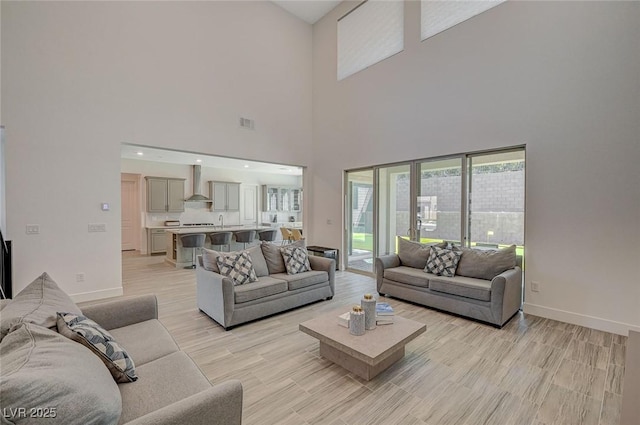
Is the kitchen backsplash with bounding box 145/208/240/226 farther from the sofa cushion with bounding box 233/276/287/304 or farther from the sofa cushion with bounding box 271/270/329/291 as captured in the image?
the sofa cushion with bounding box 233/276/287/304

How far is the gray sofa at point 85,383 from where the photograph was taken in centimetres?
86

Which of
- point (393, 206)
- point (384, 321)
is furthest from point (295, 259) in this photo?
point (393, 206)

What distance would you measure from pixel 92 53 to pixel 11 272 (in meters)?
3.31

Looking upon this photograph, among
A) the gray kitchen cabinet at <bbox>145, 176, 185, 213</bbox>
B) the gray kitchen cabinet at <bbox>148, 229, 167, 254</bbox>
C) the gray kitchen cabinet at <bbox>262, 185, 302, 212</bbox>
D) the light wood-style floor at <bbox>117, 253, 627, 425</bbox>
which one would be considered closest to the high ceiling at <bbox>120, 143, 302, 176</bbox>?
the gray kitchen cabinet at <bbox>145, 176, 185, 213</bbox>

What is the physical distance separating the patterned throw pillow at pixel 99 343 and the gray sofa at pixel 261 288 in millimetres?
1699

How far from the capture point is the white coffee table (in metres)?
2.21

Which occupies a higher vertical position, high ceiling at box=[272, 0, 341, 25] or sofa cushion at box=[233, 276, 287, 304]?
high ceiling at box=[272, 0, 341, 25]

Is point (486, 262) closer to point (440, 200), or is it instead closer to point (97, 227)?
point (440, 200)

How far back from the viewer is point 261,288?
3.52 m

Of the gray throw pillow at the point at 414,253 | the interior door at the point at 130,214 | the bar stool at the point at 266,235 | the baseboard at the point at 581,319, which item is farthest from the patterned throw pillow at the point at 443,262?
the interior door at the point at 130,214

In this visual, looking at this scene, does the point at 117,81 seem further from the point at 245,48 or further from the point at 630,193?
the point at 630,193

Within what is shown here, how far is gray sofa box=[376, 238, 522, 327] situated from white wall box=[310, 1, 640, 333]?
537 mm

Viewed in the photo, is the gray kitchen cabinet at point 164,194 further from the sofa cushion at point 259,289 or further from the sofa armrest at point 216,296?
the sofa cushion at point 259,289

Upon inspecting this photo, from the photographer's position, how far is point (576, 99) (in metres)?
3.45
